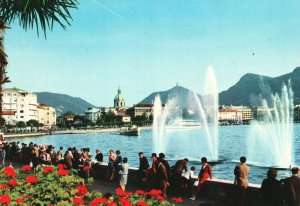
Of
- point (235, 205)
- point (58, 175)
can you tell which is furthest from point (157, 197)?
point (235, 205)

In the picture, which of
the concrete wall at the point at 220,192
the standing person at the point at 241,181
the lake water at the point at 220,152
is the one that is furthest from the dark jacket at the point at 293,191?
the lake water at the point at 220,152

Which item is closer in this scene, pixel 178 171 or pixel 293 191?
pixel 293 191

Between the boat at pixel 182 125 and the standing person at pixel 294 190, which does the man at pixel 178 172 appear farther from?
the boat at pixel 182 125

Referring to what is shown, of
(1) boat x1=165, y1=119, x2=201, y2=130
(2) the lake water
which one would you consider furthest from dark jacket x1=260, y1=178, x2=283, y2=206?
(1) boat x1=165, y1=119, x2=201, y2=130

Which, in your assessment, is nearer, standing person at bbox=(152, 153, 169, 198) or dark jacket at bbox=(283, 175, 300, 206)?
dark jacket at bbox=(283, 175, 300, 206)

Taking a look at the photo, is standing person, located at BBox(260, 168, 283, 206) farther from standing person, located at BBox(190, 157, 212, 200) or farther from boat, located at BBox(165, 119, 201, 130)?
boat, located at BBox(165, 119, 201, 130)

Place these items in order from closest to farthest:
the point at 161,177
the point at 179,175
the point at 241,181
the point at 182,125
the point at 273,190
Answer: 1. the point at 273,190
2. the point at 241,181
3. the point at 161,177
4. the point at 179,175
5. the point at 182,125

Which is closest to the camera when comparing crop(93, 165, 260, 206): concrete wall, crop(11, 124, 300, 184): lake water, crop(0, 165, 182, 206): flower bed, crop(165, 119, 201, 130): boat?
crop(0, 165, 182, 206): flower bed

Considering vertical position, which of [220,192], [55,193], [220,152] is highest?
[55,193]

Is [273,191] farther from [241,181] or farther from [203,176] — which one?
[203,176]

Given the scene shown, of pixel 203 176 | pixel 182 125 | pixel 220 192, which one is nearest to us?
pixel 220 192

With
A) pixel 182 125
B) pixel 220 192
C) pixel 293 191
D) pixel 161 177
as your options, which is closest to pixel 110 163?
pixel 161 177

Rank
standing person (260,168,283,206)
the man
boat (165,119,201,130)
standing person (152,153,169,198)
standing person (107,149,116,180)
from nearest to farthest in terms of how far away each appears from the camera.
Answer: standing person (260,168,283,206) → standing person (152,153,169,198) → the man → standing person (107,149,116,180) → boat (165,119,201,130)

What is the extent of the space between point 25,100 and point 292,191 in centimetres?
19906
